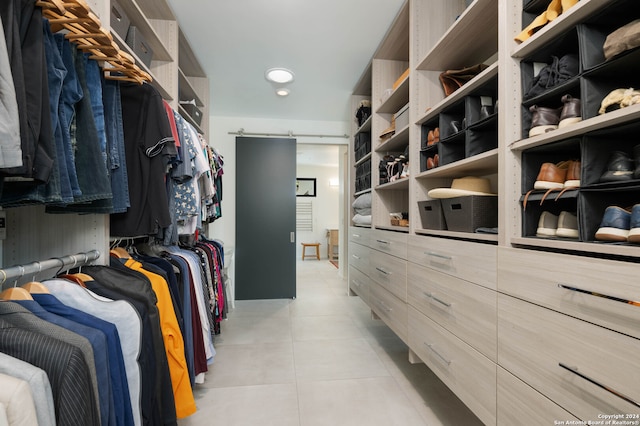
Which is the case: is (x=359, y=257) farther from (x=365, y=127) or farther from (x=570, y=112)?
(x=570, y=112)

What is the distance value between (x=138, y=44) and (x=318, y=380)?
2300 mm

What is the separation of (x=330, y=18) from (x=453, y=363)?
87.4 inches

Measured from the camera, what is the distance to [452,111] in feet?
5.37

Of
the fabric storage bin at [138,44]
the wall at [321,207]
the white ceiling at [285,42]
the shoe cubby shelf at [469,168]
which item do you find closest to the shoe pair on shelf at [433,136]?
the shoe cubby shelf at [469,168]

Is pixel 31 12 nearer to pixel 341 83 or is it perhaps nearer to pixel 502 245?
pixel 502 245

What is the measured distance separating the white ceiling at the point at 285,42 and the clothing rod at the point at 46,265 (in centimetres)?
173

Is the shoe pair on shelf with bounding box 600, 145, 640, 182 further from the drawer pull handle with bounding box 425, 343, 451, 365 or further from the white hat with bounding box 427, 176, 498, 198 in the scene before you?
the drawer pull handle with bounding box 425, 343, 451, 365

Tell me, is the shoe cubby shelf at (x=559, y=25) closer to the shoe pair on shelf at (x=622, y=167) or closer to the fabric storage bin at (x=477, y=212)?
the shoe pair on shelf at (x=622, y=167)

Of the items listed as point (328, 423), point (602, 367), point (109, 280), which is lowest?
point (328, 423)

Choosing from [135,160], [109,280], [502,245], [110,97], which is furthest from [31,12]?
[502,245]

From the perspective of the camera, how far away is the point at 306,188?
303 inches

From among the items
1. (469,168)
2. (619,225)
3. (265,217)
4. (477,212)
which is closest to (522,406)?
(619,225)

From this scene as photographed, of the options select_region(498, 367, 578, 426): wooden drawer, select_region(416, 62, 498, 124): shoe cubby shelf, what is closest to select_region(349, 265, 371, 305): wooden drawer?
select_region(416, 62, 498, 124): shoe cubby shelf

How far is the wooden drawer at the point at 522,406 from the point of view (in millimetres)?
844
